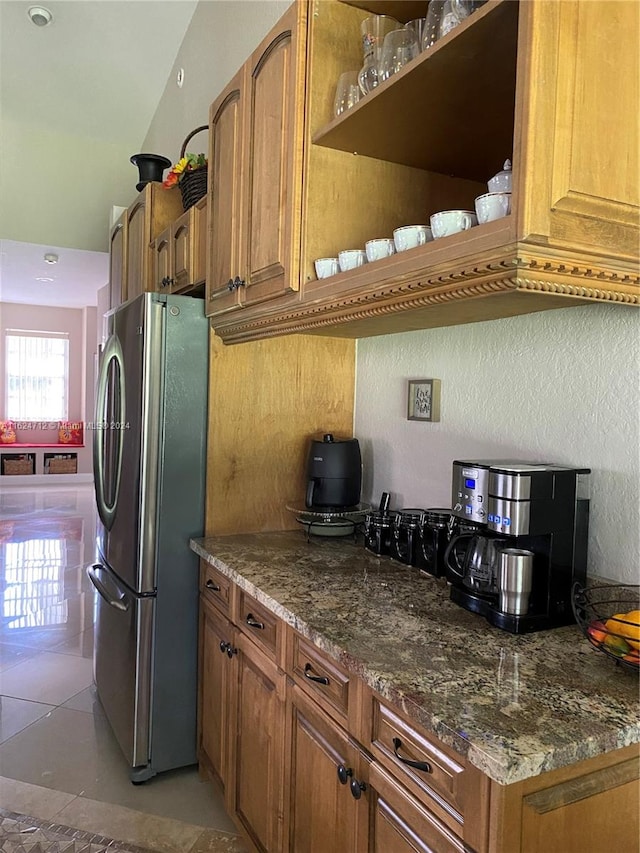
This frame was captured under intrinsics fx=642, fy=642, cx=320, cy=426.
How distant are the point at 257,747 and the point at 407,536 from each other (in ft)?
2.23

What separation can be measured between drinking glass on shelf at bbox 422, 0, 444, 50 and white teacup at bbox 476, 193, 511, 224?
431 mm

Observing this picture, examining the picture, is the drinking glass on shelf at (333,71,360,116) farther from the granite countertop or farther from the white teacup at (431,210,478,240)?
the granite countertop

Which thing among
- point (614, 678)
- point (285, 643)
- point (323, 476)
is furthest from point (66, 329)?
point (614, 678)

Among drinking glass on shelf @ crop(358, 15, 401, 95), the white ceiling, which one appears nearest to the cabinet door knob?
drinking glass on shelf @ crop(358, 15, 401, 95)

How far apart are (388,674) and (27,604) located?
11.7 feet

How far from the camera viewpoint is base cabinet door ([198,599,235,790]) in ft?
6.21

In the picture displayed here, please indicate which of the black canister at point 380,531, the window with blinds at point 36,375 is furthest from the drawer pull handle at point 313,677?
the window with blinds at point 36,375

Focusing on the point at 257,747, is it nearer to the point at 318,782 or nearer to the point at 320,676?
the point at 318,782

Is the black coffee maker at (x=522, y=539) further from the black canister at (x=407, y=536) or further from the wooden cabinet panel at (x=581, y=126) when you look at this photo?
the wooden cabinet panel at (x=581, y=126)

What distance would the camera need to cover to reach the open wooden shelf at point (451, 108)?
46.6 inches

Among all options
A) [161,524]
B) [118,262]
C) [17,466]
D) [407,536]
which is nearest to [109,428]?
[161,524]

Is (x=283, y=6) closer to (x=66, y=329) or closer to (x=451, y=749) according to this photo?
(x=451, y=749)

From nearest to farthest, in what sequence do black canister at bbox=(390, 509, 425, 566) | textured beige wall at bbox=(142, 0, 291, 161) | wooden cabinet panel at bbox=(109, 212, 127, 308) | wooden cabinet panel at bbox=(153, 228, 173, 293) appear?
1. black canister at bbox=(390, 509, 425, 566)
2. wooden cabinet panel at bbox=(153, 228, 173, 293)
3. textured beige wall at bbox=(142, 0, 291, 161)
4. wooden cabinet panel at bbox=(109, 212, 127, 308)

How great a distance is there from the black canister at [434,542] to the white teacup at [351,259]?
28.0 inches
